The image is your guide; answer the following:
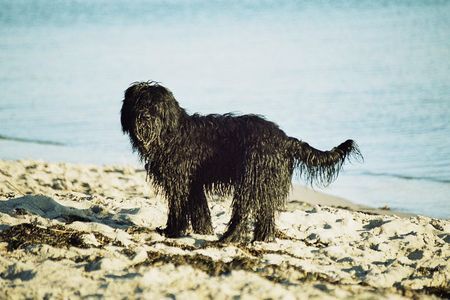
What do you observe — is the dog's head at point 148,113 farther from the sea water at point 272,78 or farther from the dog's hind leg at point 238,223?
the sea water at point 272,78

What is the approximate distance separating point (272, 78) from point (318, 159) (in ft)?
58.3

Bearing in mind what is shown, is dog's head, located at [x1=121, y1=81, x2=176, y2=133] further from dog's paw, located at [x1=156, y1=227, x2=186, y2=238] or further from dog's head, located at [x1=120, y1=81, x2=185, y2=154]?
dog's paw, located at [x1=156, y1=227, x2=186, y2=238]

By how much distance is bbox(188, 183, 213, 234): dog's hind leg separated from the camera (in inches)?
348

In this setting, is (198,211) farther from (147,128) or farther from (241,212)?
(147,128)

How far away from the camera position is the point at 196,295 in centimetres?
587

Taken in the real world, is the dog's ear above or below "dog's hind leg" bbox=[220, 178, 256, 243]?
above

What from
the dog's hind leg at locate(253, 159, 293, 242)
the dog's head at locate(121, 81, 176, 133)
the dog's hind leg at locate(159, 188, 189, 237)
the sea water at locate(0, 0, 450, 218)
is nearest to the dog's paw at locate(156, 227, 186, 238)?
the dog's hind leg at locate(159, 188, 189, 237)

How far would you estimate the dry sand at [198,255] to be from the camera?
6.07m

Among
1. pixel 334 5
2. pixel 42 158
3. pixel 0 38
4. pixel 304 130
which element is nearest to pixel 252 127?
pixel 42 158

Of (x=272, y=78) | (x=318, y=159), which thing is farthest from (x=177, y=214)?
(x=272, y=78)

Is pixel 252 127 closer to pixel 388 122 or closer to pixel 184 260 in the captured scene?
pixel 184 260

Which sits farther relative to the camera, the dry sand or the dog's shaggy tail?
the dog's shaggy tail

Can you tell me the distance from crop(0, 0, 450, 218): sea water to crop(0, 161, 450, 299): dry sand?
3351mm

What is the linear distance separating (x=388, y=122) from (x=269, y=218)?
1110cm
